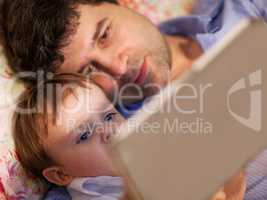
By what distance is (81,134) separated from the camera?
856 mm

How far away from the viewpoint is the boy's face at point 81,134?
0.85 m

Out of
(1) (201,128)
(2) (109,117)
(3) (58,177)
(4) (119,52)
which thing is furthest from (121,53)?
(1) (201,128)

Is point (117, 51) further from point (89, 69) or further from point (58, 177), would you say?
point (58, 177)

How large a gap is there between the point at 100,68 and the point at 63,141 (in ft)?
0.73

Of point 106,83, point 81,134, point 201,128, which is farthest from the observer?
point 106,83

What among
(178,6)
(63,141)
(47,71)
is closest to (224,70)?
(63,141)

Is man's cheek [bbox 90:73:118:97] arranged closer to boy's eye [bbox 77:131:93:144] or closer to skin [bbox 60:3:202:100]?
skin [bbox 60:3:202:100]

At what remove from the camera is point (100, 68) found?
0.99 meters

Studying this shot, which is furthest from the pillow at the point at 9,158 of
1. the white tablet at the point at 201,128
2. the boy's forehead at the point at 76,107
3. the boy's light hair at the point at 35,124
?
the white tablet at the point at 201,128

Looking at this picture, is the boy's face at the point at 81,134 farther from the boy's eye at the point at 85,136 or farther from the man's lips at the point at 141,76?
the man's lips at the point at 141,76

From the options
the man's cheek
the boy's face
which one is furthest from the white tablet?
the man's cheek

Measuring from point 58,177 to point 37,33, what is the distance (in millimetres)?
339

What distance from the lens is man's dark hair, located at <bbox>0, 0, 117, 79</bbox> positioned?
0.97 m

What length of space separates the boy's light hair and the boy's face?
2 cm
